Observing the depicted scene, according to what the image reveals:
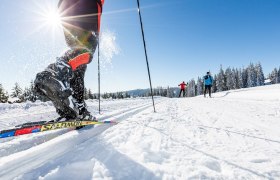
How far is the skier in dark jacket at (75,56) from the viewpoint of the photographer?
2.31m

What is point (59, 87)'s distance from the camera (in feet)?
7.33

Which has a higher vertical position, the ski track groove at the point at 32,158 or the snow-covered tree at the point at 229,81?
the snow-covered tree at the point at 229,81

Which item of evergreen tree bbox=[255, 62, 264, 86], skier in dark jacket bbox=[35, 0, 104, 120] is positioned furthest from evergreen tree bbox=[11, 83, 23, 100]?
evergreen tree bbox=[255, 62, 264, 86]

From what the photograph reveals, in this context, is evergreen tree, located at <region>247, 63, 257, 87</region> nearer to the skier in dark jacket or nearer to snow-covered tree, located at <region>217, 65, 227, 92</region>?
snow-covered tree, located at <region>217, 65, 227, 92</region>

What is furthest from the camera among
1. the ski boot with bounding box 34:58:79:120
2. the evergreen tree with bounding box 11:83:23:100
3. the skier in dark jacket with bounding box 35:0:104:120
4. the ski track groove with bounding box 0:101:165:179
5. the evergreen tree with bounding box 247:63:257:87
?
the evergreen tree with bounding box 247:63:257:87

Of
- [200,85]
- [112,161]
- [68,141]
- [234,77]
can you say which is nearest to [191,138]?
[112,161]

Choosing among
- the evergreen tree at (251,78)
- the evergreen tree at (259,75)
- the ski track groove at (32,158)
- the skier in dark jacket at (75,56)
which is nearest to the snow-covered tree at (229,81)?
the evergreen tree at (251,78)

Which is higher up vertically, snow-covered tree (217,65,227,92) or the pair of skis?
snow-covered tree (217,65,227,92)

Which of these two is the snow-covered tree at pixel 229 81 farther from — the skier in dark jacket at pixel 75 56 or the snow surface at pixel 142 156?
the snow surface at pixel 142 156

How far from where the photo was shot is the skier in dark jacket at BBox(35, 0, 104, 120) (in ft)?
7.57

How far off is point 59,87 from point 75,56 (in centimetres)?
51

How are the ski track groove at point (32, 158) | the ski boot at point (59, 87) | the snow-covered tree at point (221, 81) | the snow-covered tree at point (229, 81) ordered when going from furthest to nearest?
the snow-covered tree at point (221, 81), the snow-covered tree at point (229, 81), the ski boot at point (59, 87), the ski track groove at point (32, 158)

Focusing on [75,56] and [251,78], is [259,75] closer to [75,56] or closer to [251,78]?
[251,78]

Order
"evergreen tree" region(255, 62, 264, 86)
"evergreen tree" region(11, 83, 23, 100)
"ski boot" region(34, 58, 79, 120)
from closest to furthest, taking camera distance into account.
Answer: "ski boot" region(34, 58, 79, 120) < "evergreen tree" region(11, 83, 23, 100) < "evergreen tree" region(255, 62, 264, 86)
